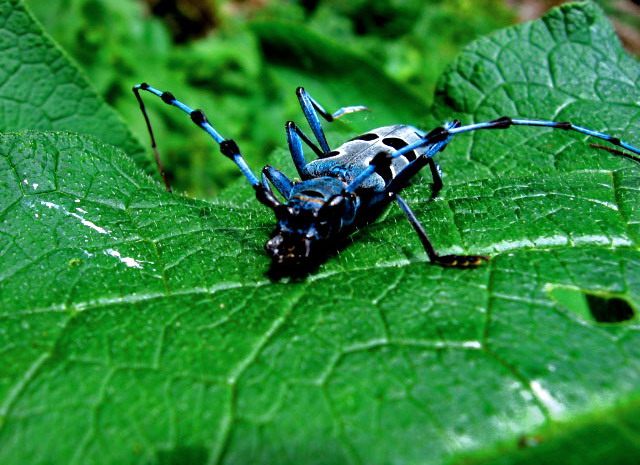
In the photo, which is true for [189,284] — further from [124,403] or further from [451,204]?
[451,204]

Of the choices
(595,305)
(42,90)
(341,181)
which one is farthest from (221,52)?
(595,305)

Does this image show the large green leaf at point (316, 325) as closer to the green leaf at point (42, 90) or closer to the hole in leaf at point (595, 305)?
the hole in leaf at point (595, 305)

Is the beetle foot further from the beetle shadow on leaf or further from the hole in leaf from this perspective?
the beetle shadow on leaf

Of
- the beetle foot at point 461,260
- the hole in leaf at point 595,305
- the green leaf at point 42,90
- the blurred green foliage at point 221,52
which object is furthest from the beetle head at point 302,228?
the blurred green foliage at point 221,52

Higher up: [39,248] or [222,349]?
[39,248]

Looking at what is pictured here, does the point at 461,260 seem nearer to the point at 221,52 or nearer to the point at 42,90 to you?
the point at 42,90

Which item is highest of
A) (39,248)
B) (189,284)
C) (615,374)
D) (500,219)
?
(39,248)

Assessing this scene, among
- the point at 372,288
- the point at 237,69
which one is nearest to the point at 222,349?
the point at 372,288

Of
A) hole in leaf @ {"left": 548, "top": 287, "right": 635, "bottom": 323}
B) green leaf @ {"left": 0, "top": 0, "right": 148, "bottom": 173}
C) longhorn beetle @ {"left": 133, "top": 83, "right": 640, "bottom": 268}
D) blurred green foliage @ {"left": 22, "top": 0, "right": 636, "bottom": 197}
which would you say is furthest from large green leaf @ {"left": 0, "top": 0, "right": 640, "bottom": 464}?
blurred green foliage @ {"left": 22, "top": 0, "right": 636, "bottom": 197}
